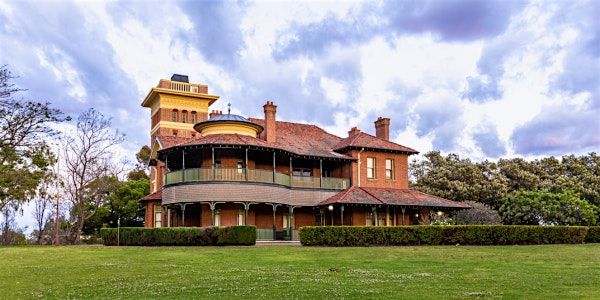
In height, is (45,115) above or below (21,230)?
above

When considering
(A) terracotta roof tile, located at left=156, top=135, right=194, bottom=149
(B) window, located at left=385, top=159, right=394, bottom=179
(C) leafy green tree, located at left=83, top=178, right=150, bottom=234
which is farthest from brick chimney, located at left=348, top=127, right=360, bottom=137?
(C) leafy green tree, located at left=83, top=178, right=150, bottom=234

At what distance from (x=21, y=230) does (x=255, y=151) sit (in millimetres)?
28301

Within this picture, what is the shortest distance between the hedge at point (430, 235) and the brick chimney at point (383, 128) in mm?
13990

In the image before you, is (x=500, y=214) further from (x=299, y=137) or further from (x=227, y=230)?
(x=227, y=230)

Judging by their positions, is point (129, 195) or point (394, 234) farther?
point (129, 195)

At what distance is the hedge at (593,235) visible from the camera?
3297cm

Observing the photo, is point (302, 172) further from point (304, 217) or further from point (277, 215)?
point (277, 215)

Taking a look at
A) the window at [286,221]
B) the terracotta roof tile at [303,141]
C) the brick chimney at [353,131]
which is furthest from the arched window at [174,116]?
the window at [286,221]

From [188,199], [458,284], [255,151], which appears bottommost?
[458,284]

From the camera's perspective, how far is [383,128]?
42469 millimetres

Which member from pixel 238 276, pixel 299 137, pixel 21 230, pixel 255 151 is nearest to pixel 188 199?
pixel 255 151

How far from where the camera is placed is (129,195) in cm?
5238

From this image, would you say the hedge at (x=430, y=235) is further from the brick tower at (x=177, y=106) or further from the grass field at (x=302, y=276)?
the brick tower at (x=177, y=106)

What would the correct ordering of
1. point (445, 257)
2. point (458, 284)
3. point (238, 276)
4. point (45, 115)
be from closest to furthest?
point (458, 284) → point (238, 276) → point (445, 257) → point (45, 115)
